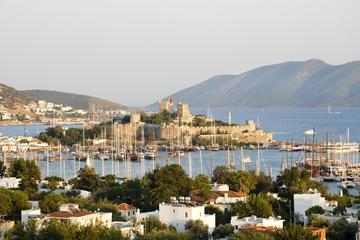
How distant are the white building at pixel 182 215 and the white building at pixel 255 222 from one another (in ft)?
2.27

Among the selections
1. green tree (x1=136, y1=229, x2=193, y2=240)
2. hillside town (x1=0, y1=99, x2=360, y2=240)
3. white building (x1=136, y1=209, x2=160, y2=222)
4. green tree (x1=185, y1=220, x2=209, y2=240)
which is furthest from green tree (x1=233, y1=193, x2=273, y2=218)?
green tree (x1=136, y1=229, x2=193, y2=240)

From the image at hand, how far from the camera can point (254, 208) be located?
2262cm

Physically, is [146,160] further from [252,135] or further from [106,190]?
[106,190]

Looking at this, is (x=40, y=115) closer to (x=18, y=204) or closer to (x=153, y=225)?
(x=18, y=204)

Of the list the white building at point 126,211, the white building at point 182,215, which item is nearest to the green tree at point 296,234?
the white building at point 182,215

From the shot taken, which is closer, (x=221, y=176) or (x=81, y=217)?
(x=81, y=217)

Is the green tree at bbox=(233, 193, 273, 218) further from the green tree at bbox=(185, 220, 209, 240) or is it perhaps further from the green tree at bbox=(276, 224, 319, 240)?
the green tree at bbox=(276, 224, 319, 240)

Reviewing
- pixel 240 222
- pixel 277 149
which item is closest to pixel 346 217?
pixel 240 222

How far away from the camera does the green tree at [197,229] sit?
65.9 feet

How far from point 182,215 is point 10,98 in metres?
132

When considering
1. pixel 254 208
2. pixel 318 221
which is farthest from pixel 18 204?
pixel 318 221

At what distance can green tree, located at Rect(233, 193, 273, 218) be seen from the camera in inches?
881

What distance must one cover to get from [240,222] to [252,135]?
194ft

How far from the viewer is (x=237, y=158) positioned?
61438 millimetres
